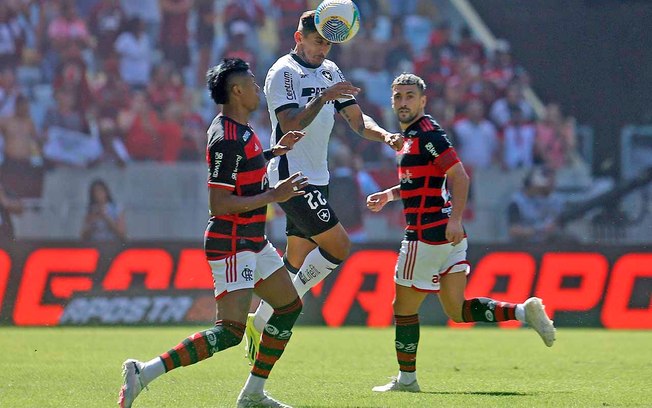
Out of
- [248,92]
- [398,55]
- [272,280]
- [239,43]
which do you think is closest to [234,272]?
[272,280]

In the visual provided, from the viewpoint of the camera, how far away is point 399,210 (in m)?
17.6

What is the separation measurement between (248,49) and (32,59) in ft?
12.5

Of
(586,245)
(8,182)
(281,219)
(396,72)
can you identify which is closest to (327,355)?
(586,245)

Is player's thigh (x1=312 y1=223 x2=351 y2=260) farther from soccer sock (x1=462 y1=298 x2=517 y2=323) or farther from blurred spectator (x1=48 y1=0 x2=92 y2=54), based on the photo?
blurred spectator (x1=48 y1=0 x2=92 y2=54)

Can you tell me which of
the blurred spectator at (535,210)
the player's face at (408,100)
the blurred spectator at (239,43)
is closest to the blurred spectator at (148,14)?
the blurred spectator at (239,43)

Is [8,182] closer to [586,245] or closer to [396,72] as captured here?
[396,72]

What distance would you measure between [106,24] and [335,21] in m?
12.7

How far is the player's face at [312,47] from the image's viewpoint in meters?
8.70

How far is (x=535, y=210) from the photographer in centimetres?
1769

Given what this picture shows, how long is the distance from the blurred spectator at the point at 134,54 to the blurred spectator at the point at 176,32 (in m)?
0.36

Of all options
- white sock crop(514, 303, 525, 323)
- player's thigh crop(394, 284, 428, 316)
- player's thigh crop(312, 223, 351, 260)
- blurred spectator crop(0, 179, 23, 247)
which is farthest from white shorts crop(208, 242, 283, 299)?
blurred spectator crop(0, 179, 23, 247)

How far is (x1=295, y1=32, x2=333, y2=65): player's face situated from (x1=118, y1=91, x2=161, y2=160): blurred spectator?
10.1 metres

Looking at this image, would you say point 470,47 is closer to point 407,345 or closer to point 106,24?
point 106,24

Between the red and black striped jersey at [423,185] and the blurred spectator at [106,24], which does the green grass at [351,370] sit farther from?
the blurred spectator at [106,24]
